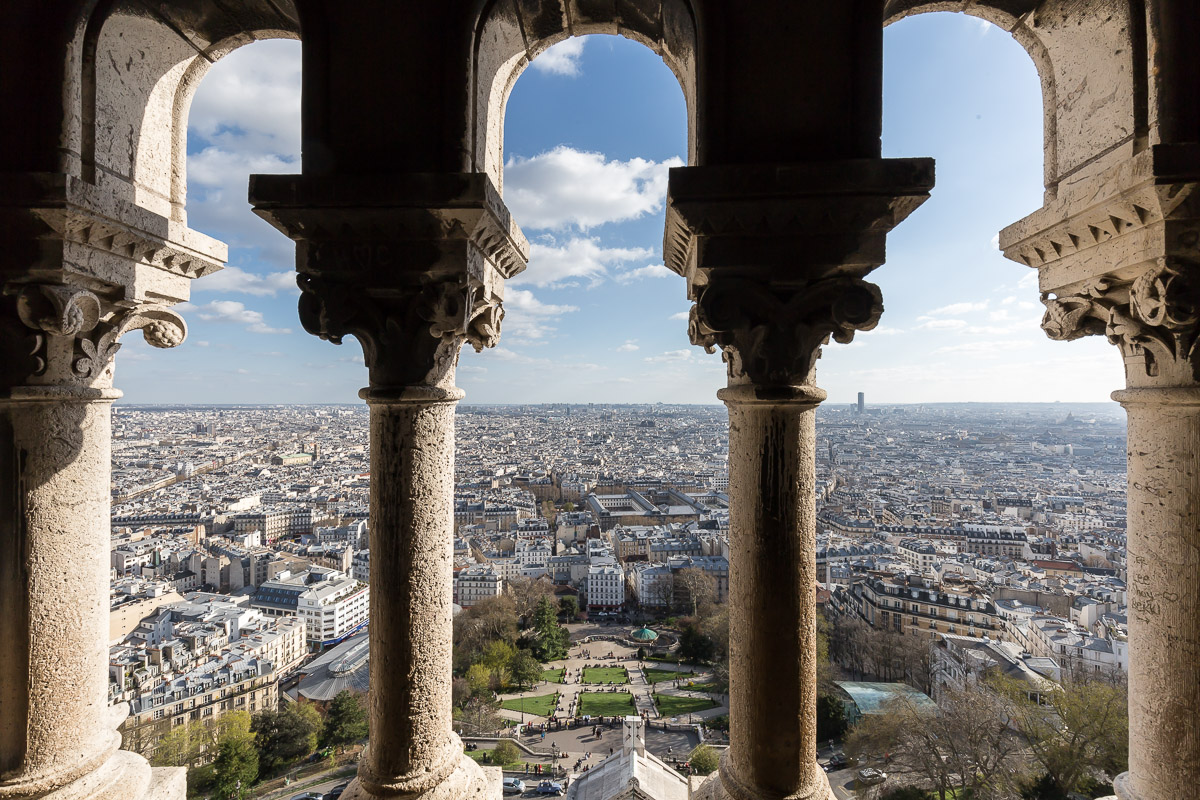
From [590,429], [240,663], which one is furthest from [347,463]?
[590,429]

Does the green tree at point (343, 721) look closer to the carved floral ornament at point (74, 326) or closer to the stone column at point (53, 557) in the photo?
the stone column at point (53, 557)

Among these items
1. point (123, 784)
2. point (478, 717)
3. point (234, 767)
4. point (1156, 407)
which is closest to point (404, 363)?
point (123, 784)

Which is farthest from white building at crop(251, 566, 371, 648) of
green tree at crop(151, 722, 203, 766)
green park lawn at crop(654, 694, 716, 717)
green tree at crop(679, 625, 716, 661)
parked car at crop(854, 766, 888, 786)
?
parked car at crop(854, 766, 888, 786)

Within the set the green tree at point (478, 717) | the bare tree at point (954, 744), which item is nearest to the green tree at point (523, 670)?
the green tree at point (478, 717)

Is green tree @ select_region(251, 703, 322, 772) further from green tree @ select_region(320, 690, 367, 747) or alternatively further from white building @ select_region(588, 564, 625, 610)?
white building @ select_region(588, 564, 625, 610)

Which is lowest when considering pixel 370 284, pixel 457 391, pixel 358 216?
pixel 457 391

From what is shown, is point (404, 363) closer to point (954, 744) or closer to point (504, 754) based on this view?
point (504, 754)

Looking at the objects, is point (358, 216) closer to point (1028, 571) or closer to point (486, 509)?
point (1028, 571)
